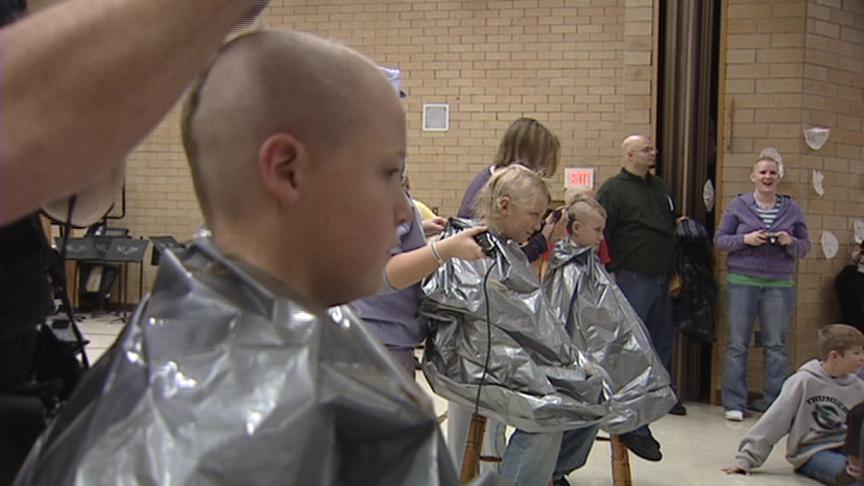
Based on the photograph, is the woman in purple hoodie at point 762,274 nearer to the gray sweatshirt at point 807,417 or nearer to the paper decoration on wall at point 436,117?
the gray sweatshirt at point 807,417

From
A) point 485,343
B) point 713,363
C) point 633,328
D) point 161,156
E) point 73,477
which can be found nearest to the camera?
point 73,477

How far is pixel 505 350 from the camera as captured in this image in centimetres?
272

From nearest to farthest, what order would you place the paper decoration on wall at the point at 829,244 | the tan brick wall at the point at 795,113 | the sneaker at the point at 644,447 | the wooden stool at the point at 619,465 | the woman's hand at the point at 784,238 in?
the wooden stool at the point at 619,465
the sneaker at the point at 644,447
the woman's hand at the point at 784,238
the tan brick wall at the point at 795,113
the paper decoration on wall at the point at 829,244

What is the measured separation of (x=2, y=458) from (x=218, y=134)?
1.30 feet

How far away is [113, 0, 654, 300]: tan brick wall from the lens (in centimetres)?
754

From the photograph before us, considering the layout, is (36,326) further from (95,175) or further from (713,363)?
(713,363)

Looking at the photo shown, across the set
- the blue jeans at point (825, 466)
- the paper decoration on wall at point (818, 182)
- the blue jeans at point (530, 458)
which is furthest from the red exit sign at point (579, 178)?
the blue jeans at point (530, 458)

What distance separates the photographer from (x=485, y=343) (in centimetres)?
273

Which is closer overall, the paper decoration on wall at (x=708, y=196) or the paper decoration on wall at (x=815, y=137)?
the paper decoration on wall at (x=815, y=137)

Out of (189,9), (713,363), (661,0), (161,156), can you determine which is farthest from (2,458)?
(161,156)

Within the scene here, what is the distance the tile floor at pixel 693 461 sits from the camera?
157 inches

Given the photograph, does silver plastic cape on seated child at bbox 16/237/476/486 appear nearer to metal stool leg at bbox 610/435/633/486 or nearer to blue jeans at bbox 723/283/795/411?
metal stool leg at bbox 610/435/633/486

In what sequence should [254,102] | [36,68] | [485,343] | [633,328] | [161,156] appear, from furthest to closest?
[161,156] < [633,328] < [485,343] < [254,102] < [36,68]

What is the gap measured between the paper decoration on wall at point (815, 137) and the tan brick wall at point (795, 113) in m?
0.04
